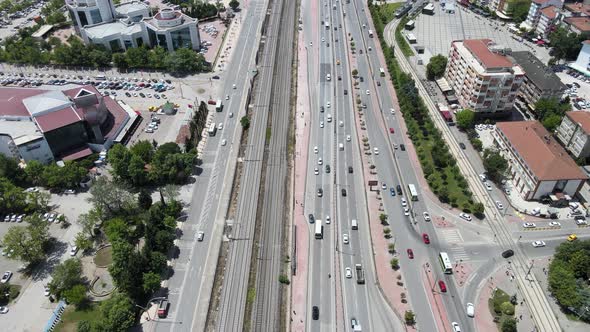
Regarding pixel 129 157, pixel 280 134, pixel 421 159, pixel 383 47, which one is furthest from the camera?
pixel 383 47

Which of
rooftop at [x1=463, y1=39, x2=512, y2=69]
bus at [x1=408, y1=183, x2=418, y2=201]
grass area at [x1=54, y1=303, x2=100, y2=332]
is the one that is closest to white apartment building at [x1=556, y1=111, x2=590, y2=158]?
rooftop at [x1=463, y1=39, x2=512, y2=69]

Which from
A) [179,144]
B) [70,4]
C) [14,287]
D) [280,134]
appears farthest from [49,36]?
[14,287]

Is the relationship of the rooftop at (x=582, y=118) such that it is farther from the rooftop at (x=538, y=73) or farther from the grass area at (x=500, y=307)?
the grass area at (x=500, y=307)

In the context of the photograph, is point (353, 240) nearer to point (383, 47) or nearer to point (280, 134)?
point (280, 134)

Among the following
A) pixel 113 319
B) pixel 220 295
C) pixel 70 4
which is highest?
pixel 70 4

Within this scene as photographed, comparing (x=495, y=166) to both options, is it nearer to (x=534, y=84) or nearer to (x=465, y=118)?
(x=465, y=118)

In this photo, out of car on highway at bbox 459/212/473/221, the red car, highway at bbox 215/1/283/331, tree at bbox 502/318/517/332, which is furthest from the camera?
car on highway at bbox 459/212/473/221

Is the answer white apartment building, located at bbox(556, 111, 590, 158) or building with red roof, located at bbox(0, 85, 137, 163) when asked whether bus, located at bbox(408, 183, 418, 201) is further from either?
building with red roof, located at bbox(0, 85, 137, 163)
